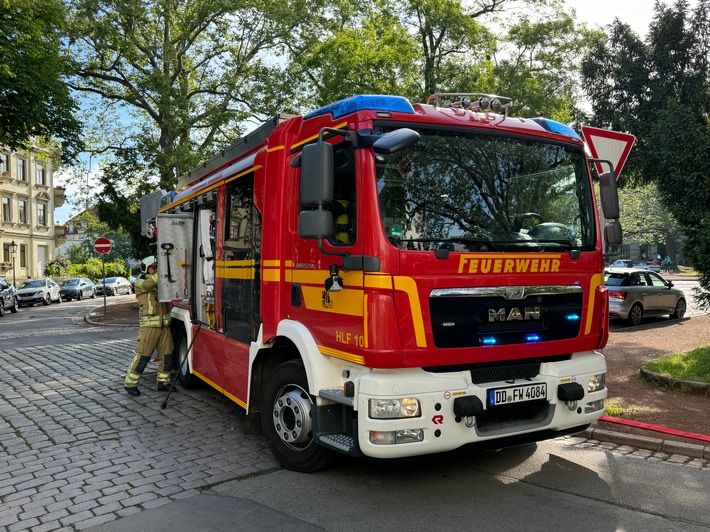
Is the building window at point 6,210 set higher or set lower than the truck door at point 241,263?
higher

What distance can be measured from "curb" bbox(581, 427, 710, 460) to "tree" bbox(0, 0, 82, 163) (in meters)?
15.2

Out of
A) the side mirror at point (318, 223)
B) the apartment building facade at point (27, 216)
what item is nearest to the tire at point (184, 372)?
the side mirror at point (318, 223)

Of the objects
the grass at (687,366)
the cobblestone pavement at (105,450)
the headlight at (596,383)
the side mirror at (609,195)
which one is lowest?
the cobblestone pavement at (105,450)

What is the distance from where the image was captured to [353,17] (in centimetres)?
2300

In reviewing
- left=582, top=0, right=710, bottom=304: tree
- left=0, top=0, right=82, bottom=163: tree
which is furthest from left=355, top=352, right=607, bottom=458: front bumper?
left=0, top=0, right=82, bottom=163: tree

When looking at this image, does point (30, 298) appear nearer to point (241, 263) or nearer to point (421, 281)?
point (241, 263)

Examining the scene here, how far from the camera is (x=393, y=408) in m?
3.89

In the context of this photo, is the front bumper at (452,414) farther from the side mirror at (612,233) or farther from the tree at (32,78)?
the tree at (32,78)

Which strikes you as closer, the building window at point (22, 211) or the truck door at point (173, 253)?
the truck door at point (173, 253)

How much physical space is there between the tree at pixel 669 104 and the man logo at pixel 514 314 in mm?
5114

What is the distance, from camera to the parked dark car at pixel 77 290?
127 feet

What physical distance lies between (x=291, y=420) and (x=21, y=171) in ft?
185

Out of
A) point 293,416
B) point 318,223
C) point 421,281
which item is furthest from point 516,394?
point 318,223

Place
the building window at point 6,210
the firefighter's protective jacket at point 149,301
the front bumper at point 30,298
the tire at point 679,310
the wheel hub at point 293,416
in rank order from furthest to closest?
the building window at point 6,210 → the front bumper at point 30,298 → the tire at point 679,310 → the firefighter's protective jacket at point 149,301 → the wheel hub at point 293,416
